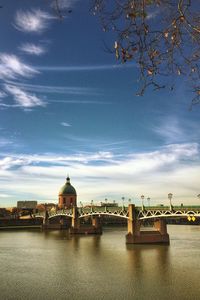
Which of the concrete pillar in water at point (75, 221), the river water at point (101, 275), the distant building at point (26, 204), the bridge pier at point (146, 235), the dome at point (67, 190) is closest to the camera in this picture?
the river water at point (101, 275)

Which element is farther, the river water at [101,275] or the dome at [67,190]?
the dome at [67,190]

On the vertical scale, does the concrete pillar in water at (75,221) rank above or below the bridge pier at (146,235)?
above

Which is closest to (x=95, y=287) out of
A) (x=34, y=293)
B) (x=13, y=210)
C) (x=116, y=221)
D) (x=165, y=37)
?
(x=34, y=293)

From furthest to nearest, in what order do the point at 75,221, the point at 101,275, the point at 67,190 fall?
the point at 67,190
the point at 75,221
the point at 101,275

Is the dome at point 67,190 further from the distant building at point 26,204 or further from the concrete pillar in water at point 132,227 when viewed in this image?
the concrete pillar in water at point 132,227

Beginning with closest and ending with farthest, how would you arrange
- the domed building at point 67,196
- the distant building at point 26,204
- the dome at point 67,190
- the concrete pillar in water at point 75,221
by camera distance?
1. the concrete pillar in water at point 75,221
2. the domed building at point 67,196
3. the dome at point 67,190
4. the distant building at point 26,204

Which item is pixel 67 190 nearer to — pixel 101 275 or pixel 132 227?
pixel 132 227

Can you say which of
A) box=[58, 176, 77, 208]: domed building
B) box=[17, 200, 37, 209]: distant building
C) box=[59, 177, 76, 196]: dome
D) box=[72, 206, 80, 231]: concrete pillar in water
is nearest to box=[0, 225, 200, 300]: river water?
box=[72, 206, 80, 231]: concrete pillar in water

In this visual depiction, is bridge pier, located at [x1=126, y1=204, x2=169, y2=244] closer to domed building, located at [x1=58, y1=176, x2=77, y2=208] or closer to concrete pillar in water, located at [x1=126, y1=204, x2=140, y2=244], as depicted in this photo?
concrete pillar in water, located at [x1=126, y1=204, x2=140, y2=244]

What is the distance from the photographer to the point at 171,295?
87.4 feet

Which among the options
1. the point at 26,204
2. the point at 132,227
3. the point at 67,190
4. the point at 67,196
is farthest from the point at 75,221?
the point at 26,204

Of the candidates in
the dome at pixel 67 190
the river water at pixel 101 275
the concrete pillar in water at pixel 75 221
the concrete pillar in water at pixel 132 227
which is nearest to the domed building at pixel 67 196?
the dome at pixel 67 190

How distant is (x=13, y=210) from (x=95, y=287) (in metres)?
147

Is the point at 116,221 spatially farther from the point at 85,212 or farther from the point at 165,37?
the point at 165,37
